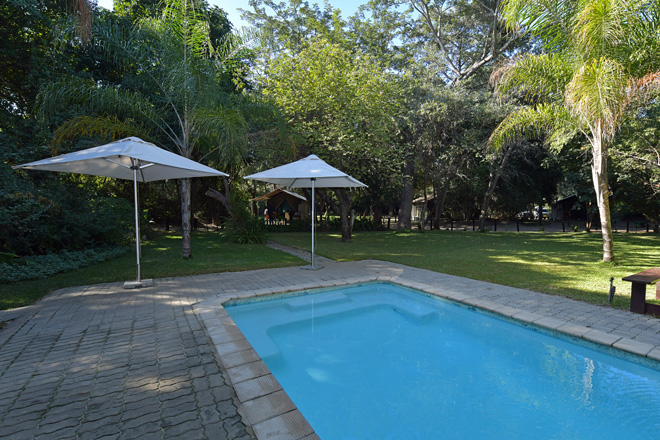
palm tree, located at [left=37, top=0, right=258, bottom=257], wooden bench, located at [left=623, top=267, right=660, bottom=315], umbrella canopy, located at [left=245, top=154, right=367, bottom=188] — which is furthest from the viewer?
palm tree, located at [left=37, top=0, right=258, bottom=257]

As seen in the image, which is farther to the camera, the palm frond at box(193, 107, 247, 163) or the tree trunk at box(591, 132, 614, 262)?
the tree trunk at box(591, 132, 614, 262)

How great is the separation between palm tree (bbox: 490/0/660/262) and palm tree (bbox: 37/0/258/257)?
8081 millimetres

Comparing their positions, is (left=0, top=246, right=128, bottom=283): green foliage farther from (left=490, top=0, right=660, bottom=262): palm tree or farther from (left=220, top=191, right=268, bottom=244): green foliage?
(left=490, top=0, right=660, bottom=262): palm tree

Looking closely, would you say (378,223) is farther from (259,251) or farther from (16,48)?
(16,48)

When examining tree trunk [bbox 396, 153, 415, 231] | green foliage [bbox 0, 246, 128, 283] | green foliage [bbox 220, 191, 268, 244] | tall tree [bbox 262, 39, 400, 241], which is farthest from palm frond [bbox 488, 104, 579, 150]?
green foliage [bbox 0, 246, 128, 283]

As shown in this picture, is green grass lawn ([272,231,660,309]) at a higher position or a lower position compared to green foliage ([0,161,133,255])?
lower

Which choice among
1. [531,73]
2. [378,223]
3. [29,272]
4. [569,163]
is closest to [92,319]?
[29,272]

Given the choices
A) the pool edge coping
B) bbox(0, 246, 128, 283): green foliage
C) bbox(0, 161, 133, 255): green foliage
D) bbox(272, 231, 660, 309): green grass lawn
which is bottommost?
the pool edge coping

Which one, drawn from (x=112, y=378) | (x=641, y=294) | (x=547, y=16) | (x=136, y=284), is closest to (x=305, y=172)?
(x=136, y=284)

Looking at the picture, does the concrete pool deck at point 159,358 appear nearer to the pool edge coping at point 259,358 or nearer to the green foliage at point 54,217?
the pool edge coping at point 259,358

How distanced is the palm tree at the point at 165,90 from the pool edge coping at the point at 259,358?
4782mm

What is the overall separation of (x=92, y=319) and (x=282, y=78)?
10.1 meters

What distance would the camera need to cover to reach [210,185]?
21.2 metres

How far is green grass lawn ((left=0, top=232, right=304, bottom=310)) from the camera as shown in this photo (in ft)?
18.1
